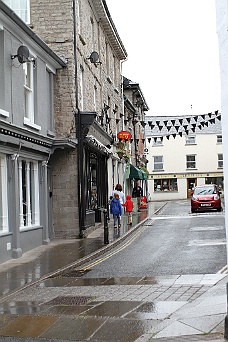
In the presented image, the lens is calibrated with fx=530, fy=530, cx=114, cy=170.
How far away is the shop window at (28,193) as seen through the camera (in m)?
15.8

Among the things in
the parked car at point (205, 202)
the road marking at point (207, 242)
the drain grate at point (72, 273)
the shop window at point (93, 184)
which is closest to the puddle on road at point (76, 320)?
the drain grate at point (72, 273)

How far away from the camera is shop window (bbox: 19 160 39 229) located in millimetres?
15750

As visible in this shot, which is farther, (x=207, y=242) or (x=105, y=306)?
(x=207, y=242)

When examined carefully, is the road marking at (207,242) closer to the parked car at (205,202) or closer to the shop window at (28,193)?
the shop window at (28,193)

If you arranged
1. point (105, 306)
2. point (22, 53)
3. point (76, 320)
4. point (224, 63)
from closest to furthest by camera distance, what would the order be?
point (224, 63) → point (76, 320) → point (105, 306) → point (22, 53)

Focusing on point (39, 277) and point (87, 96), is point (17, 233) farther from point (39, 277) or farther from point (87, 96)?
point (87, 96)

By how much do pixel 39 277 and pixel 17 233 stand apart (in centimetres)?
360

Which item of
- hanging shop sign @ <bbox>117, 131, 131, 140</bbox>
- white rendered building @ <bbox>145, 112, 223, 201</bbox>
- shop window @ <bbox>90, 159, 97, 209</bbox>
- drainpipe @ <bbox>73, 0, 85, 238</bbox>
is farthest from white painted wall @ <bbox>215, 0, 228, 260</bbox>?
white rendered building @ <bbox>145, 112, 223, 201</bbox>

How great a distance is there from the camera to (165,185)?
211ft

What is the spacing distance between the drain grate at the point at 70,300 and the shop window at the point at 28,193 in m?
6.80

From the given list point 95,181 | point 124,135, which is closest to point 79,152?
point 95,181

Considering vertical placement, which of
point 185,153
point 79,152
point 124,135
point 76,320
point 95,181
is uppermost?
point 185,153

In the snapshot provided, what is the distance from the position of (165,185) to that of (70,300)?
2204 inches

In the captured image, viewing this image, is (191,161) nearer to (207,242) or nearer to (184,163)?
(184,163)
